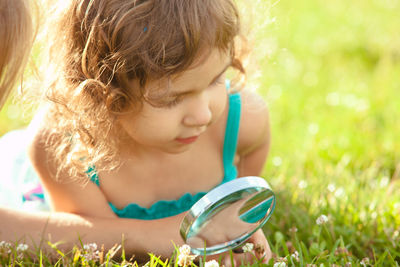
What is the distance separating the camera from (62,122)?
2.27 metres

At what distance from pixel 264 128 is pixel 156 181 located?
68cm

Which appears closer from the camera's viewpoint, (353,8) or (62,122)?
(62,122)

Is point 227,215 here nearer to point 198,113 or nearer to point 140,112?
point 198,113

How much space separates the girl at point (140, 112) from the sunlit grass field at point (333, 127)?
32 centimetres

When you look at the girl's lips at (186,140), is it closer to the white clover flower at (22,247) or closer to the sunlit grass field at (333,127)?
the sunlit grass field at (333,127)

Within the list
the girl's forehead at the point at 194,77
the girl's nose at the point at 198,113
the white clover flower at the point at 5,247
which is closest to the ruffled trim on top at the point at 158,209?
the white clover flower at the point at 5,247

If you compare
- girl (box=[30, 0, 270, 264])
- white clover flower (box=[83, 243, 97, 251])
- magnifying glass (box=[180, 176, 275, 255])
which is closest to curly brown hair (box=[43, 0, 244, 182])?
girl (box=[30, 0, 270, 264])

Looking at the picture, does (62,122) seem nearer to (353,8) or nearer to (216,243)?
(216,243)

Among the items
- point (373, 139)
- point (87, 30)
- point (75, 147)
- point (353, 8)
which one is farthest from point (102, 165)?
point (353, 8)

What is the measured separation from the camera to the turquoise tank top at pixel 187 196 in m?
2.56

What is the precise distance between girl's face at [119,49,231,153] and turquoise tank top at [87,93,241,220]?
42cm

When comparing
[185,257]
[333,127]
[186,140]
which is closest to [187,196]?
[186,140]

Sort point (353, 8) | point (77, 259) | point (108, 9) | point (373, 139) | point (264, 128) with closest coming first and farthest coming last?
point (108, 9) < point (77, 259) < point (264, 128) < point (373, 139) < point (353, 8)

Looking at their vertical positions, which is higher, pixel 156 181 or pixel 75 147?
pixel 75 147
